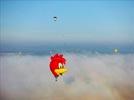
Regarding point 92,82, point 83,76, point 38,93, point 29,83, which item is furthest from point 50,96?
point 83,76

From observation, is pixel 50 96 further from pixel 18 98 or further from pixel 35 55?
pixel 35 55

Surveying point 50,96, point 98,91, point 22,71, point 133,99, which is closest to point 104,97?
point 98,91

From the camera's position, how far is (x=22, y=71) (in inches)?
1567

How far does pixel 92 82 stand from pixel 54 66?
25.2 metres

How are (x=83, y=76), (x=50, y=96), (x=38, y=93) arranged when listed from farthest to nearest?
1. (x=83, y=76)
2. (x=38, y=93)
3. (x=50, y=96)

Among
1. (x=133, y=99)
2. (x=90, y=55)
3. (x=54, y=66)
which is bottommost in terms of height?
(x=133, y=99)

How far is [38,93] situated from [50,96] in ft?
8.92

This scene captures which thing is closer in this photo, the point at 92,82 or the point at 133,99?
the point at 133,99

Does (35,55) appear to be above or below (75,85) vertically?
above

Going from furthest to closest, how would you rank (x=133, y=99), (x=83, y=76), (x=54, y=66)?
(x=83, y=76) < (x=133, y=99) < (x=54, y=66)

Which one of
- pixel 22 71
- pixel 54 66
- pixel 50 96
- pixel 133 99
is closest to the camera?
pixel 54 66

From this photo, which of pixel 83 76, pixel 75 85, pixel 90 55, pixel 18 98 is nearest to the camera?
pixel 18 98

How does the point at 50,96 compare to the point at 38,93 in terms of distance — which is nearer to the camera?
the point at 50,96

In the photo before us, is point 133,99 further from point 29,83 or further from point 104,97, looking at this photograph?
point 29,83
